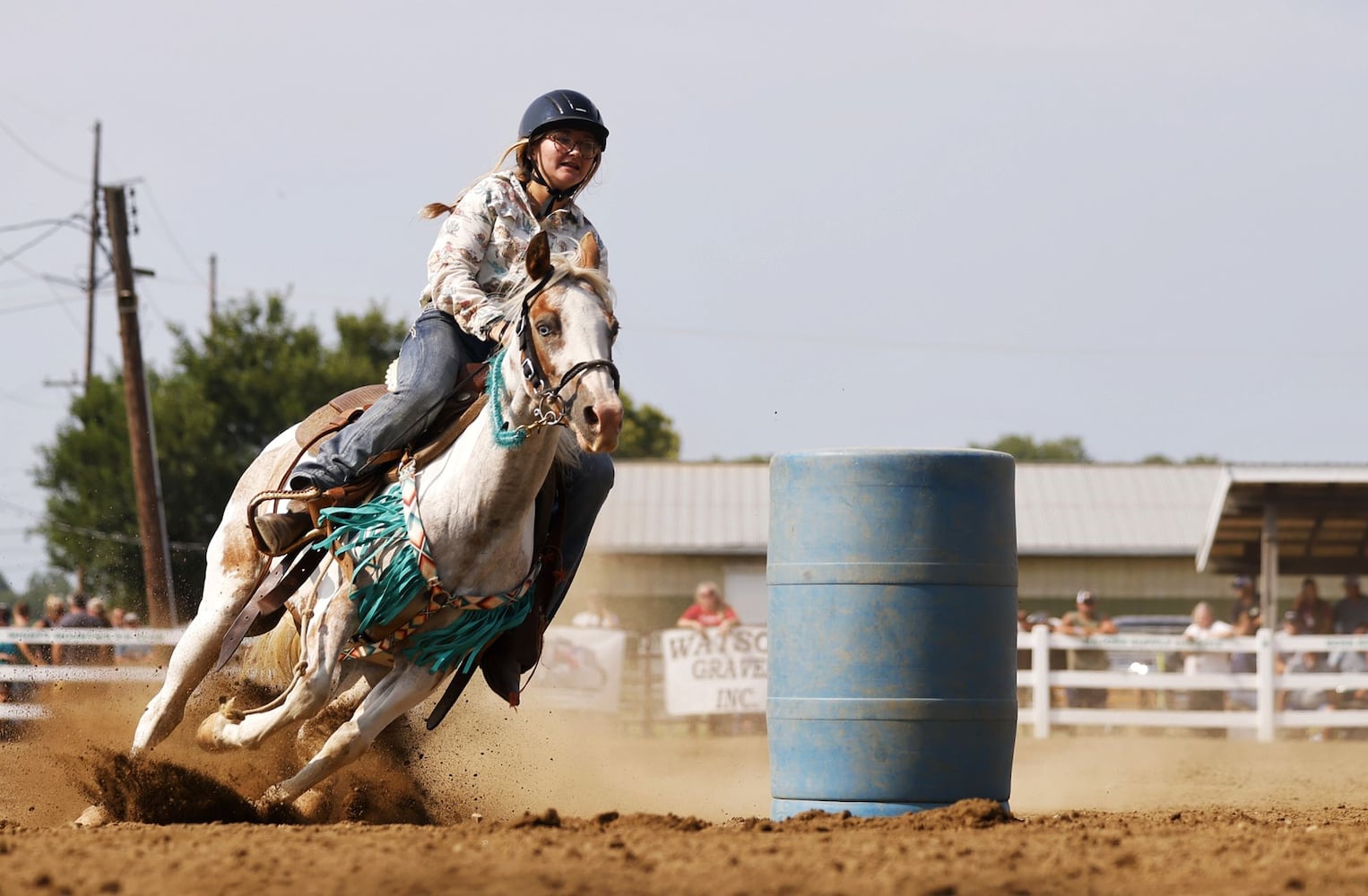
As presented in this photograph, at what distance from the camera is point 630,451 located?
7819 centimetres

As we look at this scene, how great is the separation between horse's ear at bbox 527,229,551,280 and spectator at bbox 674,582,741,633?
13039mm

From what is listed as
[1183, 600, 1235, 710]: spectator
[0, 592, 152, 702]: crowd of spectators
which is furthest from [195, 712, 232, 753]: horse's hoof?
[1183, 600, 1235, 710]: spectator

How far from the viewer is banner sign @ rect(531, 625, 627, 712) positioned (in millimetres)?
18922

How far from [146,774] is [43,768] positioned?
63.6 inches

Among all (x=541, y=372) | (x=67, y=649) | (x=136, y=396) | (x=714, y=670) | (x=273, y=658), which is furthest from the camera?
(x=136, y=396)

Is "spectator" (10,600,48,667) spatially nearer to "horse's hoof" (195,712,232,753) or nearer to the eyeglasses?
"horse's hoof" (195,712,232,753)

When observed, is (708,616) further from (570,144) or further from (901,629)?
(570,144)

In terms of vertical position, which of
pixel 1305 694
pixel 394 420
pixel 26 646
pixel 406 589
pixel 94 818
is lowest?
pixel 1305 694

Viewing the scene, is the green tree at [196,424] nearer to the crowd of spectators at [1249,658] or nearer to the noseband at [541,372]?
the crowd of spectators at [1249,658]

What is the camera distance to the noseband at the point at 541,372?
579cm

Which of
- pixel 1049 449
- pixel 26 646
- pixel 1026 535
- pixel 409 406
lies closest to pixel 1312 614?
pixel 26 646

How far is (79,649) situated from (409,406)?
10.5 metres

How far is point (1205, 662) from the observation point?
18188 millimetres

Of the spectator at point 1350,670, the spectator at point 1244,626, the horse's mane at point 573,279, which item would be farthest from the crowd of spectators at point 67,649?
the spectator at point 1350,670
